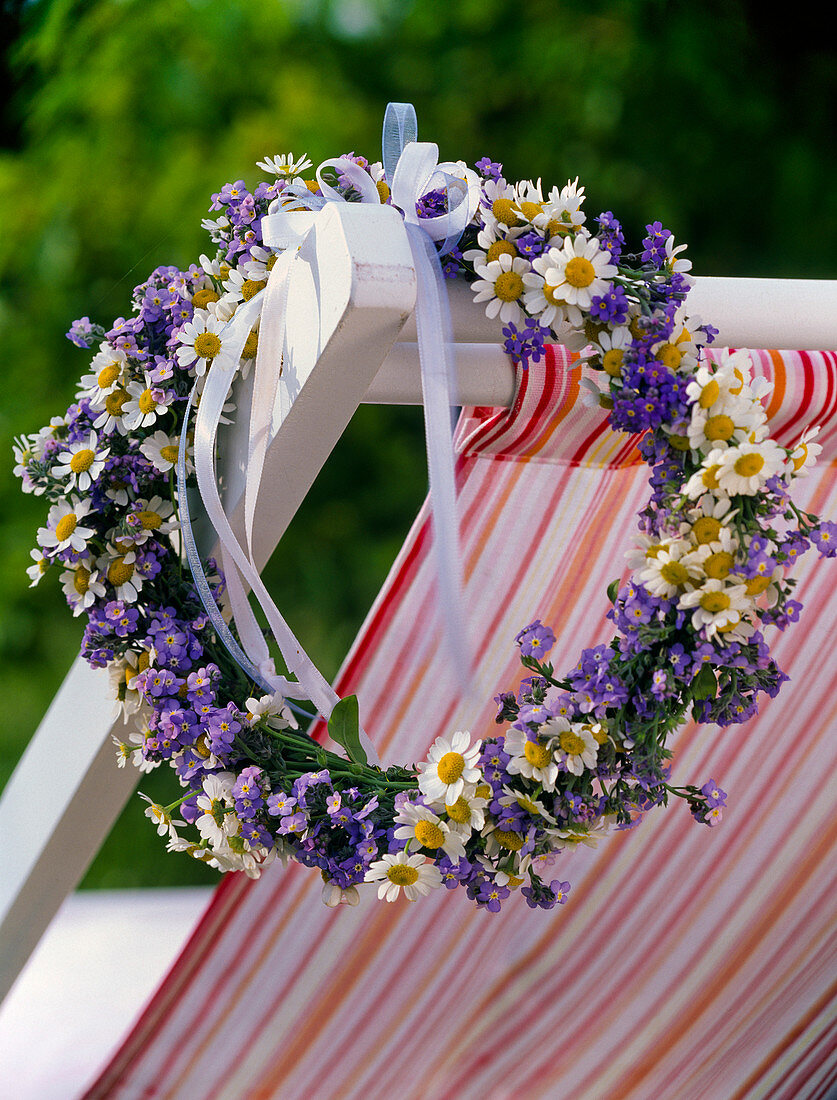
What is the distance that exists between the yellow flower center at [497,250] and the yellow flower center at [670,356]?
0.11 meters

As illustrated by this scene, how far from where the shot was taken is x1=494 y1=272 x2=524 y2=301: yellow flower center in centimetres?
70

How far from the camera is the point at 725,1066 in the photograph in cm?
110

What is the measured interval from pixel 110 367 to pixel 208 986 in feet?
2.12

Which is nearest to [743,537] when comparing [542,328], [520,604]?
[542,328]

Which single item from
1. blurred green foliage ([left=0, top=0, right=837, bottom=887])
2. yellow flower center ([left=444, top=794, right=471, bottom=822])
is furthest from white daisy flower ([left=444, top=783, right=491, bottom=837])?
blurred green foliage ([left=0, top=0, right=837, bottom=887])

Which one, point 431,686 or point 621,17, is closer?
point 431,686

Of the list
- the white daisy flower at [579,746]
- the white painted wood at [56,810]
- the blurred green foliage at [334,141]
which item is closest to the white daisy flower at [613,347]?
the white daisy flower at [579,746]

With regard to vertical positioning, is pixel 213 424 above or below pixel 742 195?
below

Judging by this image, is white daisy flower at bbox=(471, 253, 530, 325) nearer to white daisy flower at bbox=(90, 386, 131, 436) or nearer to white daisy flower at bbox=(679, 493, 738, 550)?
white daisy flower at bbox=(679, 493, 738, 550)

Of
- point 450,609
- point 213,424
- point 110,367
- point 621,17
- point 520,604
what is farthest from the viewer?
point 621,17

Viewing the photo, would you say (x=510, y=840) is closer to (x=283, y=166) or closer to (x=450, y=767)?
(x=450, y=767)

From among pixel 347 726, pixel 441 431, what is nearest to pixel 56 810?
pixel 347 726

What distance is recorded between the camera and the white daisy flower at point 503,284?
0.70 metres

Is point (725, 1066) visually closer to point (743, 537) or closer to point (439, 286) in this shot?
point (743, 537)
